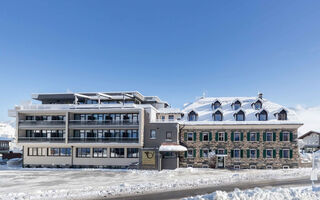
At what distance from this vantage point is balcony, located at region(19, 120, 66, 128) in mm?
41219

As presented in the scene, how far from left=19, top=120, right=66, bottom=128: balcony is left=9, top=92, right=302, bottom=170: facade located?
0.15m

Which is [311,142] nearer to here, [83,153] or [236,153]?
[236,153]

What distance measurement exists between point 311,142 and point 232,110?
106 ft

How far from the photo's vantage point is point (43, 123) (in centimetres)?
4144

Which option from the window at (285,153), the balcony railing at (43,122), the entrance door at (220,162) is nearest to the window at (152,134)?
the entrance door at (220,162)

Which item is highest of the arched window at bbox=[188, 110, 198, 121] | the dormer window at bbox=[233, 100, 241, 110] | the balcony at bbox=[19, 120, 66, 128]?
the dormer window at bbox=[233, 100, 241, 110]

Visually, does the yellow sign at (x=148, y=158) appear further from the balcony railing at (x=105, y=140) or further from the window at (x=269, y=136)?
the window at (x=269, y=136)

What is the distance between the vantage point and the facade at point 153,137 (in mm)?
39312

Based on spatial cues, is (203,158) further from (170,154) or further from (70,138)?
(70,138)

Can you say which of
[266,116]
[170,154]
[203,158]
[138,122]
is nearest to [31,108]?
[138,122]

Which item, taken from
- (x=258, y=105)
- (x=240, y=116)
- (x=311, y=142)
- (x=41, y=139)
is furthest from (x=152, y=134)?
(x=311, y=142)

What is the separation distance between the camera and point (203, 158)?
133 feet

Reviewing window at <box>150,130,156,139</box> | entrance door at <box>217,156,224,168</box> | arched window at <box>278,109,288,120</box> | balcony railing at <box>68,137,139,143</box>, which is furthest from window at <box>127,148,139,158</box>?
arched window at <box>278,109,288,120</box>

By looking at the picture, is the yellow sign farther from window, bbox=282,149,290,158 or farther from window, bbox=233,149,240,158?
window, bbox=282,149,290,158
